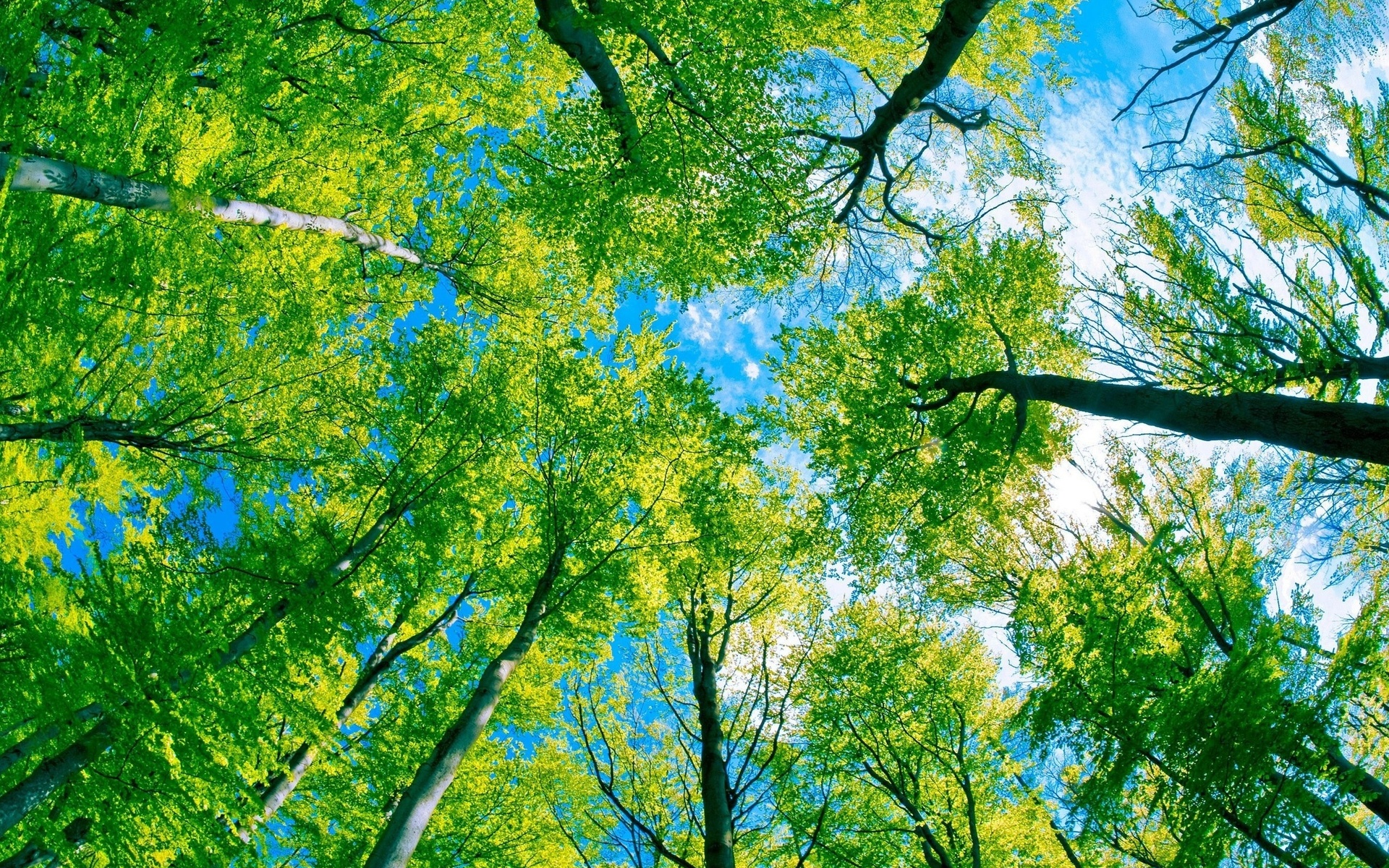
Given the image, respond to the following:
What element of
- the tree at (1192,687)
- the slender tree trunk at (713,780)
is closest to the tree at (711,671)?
the slender tree trunk at (713,780)

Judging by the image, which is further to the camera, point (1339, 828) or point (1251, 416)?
point (1339, 828)

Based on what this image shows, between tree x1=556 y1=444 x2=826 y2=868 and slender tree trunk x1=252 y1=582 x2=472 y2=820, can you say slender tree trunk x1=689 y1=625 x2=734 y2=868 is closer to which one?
tree x1=556 y1=444 x2=826 y2=868

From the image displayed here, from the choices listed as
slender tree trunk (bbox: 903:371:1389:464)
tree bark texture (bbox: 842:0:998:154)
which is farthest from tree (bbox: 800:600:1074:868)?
tree bark texture (bbox: 842:0:998:154)

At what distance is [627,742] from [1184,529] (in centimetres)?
792

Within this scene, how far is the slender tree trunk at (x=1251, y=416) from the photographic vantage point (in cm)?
307

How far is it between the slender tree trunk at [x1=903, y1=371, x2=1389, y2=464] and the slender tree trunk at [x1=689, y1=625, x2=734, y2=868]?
3941mm

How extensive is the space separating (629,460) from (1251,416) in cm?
520

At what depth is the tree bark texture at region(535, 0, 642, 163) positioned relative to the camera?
18.1ft

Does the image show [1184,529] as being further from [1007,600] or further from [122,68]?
[122,68]

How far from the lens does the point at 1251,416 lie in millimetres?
3494

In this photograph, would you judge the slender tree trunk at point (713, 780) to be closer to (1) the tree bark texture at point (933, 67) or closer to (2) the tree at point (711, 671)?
(2) the tree at point (711, 671)

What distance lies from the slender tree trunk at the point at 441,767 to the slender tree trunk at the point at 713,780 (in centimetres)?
169

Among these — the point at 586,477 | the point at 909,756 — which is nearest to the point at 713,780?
the point at 586,477

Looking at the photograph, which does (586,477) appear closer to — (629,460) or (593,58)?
(629,460)
